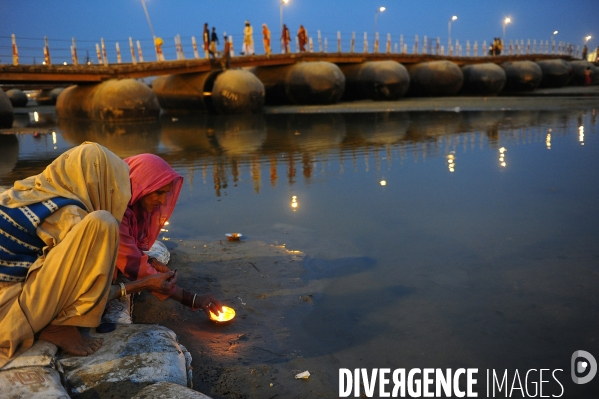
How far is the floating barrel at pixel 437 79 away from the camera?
1147 inches

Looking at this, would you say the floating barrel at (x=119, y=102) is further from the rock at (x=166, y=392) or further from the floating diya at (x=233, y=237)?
the rock at (x=166, y=392)

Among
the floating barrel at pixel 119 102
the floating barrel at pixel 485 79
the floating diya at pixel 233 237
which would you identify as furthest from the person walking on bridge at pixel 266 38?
the floating diya at pixel 233 237

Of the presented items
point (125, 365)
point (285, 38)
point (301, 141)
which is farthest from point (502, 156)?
A: point (285, 38)

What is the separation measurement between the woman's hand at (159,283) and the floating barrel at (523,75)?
3461 cm

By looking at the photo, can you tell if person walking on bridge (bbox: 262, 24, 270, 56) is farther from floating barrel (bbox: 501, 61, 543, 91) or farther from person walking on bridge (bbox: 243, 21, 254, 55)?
floating barrel (bbox: 501, 61, 543, 91)

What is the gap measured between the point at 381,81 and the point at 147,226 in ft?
80.0

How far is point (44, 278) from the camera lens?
2.44 m

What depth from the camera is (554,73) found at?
1435 inches

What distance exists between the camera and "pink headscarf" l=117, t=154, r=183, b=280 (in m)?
3.03

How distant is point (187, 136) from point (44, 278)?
12175 millimetres

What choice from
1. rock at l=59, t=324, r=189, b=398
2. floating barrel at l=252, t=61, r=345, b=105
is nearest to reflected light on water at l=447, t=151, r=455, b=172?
rock at l=59, t=324, r=189, b=398

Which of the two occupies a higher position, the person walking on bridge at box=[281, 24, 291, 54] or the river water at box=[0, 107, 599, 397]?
the person walking on bridge at box=[281, 24, 291, 54]

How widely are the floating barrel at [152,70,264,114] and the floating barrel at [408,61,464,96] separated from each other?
35.7ft

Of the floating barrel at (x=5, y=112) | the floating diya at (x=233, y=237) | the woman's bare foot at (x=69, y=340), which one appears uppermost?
the floating barrel at (x=5, y=112)
